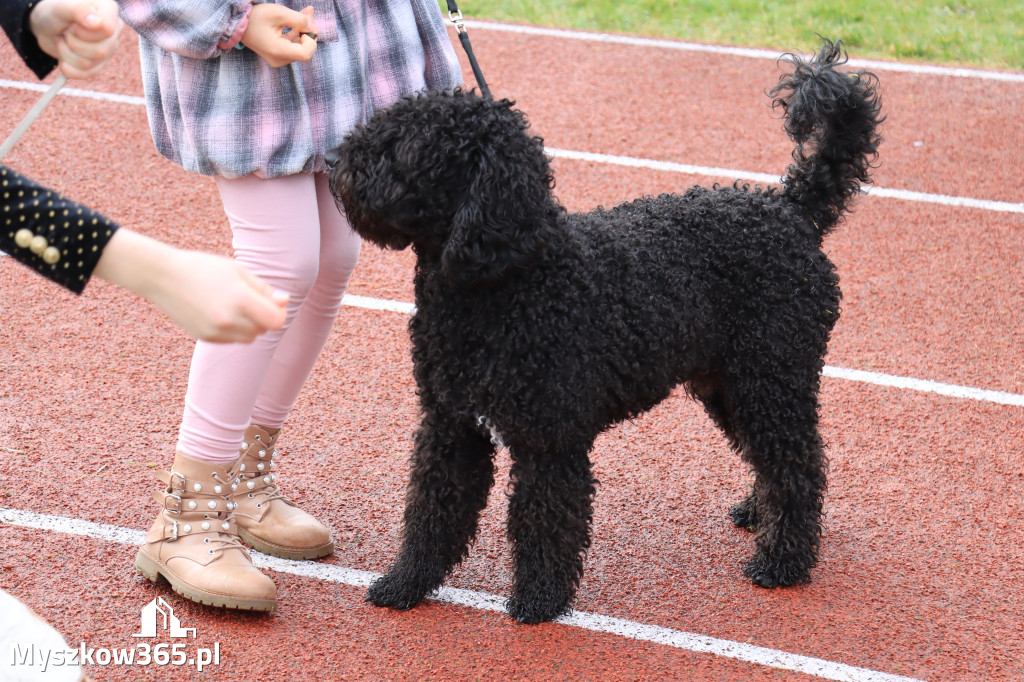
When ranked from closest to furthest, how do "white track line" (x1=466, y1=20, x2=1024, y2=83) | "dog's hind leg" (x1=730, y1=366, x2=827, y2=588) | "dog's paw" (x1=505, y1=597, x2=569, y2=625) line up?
"dog's paw" (x1=505, y1=597, x2=569, y2=625) < "dog's hind leg" (x1=730, y1=366, x2=827, y2=588) < "white track line" (x1=466, y1=20, x2=1024, y2=83)

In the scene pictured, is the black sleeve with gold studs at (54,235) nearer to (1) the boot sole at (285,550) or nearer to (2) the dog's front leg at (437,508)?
(2) the dog's front leg at (437,508)

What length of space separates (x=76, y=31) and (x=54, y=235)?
15.6 inches

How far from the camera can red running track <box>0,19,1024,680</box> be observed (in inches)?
109

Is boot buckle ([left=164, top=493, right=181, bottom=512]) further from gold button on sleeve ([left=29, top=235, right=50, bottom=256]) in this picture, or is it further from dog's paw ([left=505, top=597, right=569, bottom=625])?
gold button on sleeve ([left=29, top=235, right=50, bottom=256])

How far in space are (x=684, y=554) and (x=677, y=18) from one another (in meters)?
6.93

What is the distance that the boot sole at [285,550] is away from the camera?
10.0 ft

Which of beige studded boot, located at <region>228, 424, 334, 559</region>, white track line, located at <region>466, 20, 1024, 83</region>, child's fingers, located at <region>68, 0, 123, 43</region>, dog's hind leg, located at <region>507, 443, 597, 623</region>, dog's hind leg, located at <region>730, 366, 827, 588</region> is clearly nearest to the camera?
child's fingers, located at <region>68, 0, 123, 43</region>

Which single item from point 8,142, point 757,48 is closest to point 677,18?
point 757,48

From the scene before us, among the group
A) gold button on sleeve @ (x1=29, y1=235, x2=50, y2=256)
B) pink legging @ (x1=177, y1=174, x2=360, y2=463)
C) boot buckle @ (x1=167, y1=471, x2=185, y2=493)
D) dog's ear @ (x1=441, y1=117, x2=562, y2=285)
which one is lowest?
boot buckle @ (x1=167, y1=471, x2=185, y2=493)

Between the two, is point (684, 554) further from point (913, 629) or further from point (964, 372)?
point (964, 372)

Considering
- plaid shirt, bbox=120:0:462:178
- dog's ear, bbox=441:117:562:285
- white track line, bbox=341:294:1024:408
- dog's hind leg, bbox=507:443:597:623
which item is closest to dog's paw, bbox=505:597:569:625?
dog's hind leg, bbox=507:443:597:623

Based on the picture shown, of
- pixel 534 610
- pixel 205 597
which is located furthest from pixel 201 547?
pixel 534 610

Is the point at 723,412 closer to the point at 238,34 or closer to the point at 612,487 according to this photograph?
the point at 612,487

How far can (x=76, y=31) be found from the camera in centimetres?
161
